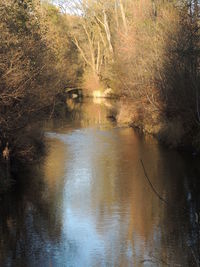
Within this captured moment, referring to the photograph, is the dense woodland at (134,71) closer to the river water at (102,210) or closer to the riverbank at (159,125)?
the riverbank at (159,125)

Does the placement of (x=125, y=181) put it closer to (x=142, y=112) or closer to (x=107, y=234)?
(x=107, y=234)

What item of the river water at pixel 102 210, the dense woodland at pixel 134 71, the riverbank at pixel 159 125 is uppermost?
the dense woodland at pixel 134 71

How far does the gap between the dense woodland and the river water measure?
6.32 ft

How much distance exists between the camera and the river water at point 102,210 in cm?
1094

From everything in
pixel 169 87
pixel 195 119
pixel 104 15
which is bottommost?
pixel 195 119

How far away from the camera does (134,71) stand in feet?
93.6

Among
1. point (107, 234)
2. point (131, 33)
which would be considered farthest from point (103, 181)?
point (131, 33)

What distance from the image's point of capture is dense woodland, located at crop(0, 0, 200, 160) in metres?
16.5

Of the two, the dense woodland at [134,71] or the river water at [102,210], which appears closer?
the river water at [102,210]

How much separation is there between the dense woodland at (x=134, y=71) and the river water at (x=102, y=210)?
1.93m

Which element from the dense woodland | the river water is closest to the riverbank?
the dense woodland

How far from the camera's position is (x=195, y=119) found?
22000 mm

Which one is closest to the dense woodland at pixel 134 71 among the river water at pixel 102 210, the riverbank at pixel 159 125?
the riverbank at pixel 159 125

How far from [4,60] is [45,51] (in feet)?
16.4
